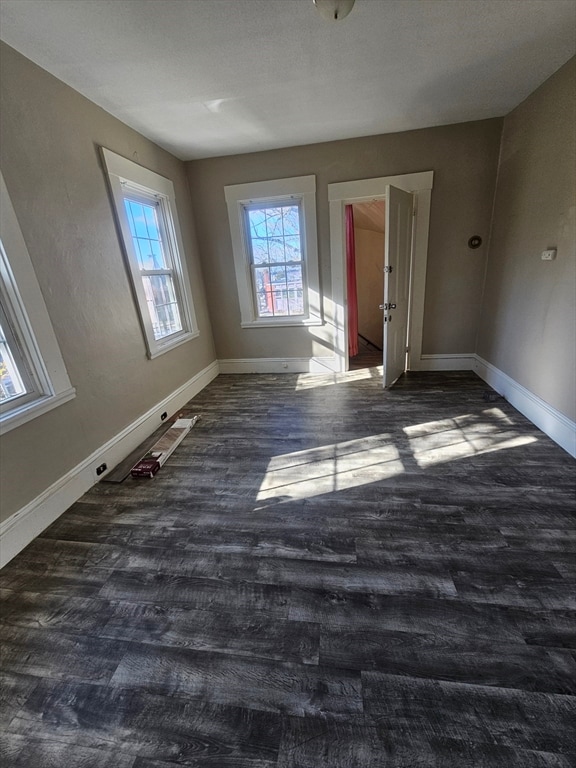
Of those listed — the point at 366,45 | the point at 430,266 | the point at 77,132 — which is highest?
the point at 366,45

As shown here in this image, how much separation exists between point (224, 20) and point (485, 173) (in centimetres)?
299

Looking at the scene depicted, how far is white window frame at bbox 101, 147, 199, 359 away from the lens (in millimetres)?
2717

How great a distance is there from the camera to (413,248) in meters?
3.76

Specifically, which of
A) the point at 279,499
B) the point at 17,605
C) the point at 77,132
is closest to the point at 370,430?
the point at 279,499

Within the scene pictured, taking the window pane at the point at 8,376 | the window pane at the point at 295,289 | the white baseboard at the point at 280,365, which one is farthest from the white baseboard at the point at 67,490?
the window pane at the point at 295,289

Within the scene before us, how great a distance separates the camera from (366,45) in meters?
2.03

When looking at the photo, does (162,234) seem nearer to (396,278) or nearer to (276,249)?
(276,249)

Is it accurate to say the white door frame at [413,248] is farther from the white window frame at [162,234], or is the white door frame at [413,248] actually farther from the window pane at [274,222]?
the white window frame at [162,234]

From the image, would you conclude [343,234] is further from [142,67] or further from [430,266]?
[142,67]

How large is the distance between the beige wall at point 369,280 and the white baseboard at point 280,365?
2303mm

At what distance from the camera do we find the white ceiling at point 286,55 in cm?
173

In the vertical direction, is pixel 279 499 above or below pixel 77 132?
below

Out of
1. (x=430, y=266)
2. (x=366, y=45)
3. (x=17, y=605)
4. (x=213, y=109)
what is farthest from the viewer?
(x=430, y=266)

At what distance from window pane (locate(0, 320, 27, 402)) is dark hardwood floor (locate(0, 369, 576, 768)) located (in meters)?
0.84
